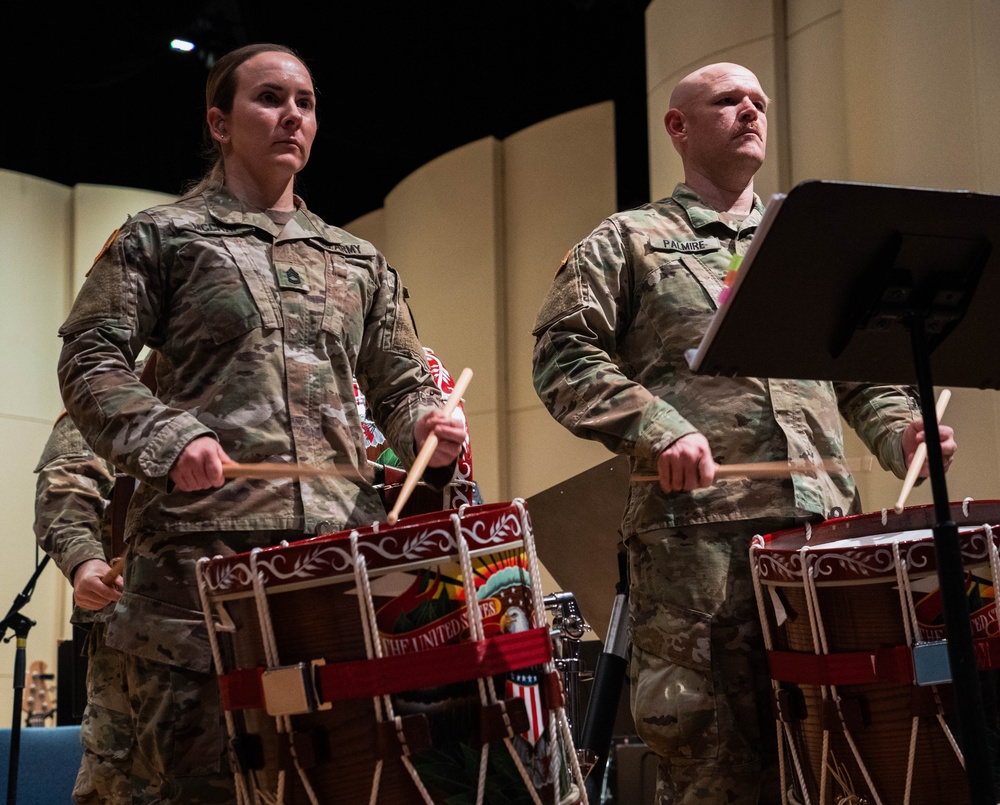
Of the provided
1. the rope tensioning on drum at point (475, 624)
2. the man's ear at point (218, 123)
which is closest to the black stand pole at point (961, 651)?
the rope tensioning on drum at point (475, 624)

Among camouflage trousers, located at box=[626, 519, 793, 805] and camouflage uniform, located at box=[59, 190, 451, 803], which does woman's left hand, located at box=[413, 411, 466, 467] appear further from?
camouflage trousers, located at box=[626, 519, 793, 805]

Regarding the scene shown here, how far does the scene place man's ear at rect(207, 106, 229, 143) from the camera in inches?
93.7

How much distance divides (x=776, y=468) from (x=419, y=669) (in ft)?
2.74

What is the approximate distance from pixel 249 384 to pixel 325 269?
0.96 feet

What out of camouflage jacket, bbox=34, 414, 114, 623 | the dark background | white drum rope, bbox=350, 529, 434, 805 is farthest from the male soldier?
the dark background

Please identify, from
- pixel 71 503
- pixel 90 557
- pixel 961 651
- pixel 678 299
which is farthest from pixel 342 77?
pixel 961 651

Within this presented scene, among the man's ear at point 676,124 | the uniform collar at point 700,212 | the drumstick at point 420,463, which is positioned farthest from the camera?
the man's ear at point 676,124

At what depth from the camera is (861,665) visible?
2.09m

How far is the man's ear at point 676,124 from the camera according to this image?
2758mm

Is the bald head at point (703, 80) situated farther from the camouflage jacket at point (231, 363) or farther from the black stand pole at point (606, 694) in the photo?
the black stand pole at point (606, 694)

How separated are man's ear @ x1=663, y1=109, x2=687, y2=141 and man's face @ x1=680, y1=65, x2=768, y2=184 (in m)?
0.02

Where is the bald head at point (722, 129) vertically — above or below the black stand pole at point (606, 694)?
above

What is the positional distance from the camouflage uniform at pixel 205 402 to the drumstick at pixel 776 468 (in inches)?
20.6

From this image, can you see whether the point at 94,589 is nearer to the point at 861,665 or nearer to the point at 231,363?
the point at 231,363
